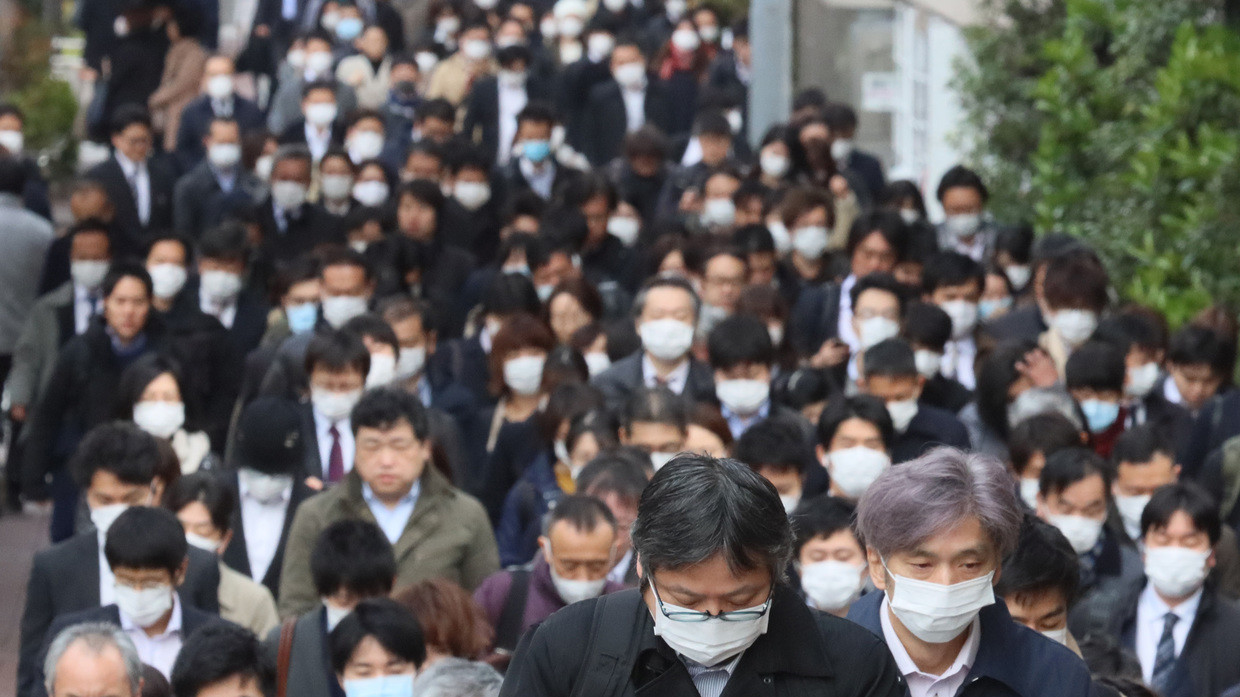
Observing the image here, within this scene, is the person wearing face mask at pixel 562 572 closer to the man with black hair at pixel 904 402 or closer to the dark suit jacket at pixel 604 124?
the man with black hair at pixel 904 402

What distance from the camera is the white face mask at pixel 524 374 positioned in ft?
32.0

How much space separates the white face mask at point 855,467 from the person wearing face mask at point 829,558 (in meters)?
1.21

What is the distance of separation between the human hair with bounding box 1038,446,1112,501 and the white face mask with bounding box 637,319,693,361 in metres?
2.50

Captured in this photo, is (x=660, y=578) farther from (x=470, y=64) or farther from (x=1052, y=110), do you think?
(x=470, y=64)

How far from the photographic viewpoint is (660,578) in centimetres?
333

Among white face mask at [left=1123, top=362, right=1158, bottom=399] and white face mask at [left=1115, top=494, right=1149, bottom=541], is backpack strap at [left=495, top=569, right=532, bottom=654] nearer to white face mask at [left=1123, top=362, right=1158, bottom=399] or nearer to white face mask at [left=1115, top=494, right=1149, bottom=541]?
white face mask at [left=1115, top=494, right=1149, bottom=541]

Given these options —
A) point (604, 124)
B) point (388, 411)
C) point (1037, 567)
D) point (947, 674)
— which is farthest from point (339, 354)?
point (604, 124)

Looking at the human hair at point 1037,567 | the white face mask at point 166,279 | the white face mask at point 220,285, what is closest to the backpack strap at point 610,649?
the human hair at point 1037,567

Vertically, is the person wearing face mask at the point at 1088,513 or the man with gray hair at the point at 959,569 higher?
the man with gray hair at the point at 959,569

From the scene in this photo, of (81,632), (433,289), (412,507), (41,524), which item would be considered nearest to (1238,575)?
(412,507)

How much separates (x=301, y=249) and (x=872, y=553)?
9.83 meters

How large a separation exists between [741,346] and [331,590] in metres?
3.07

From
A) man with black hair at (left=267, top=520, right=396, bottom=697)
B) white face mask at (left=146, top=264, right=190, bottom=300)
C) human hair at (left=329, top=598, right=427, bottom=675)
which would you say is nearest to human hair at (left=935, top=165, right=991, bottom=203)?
white face mask at (left=146, top=264, right=190, bottom=300)

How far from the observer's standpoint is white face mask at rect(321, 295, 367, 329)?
1092 centimetres
